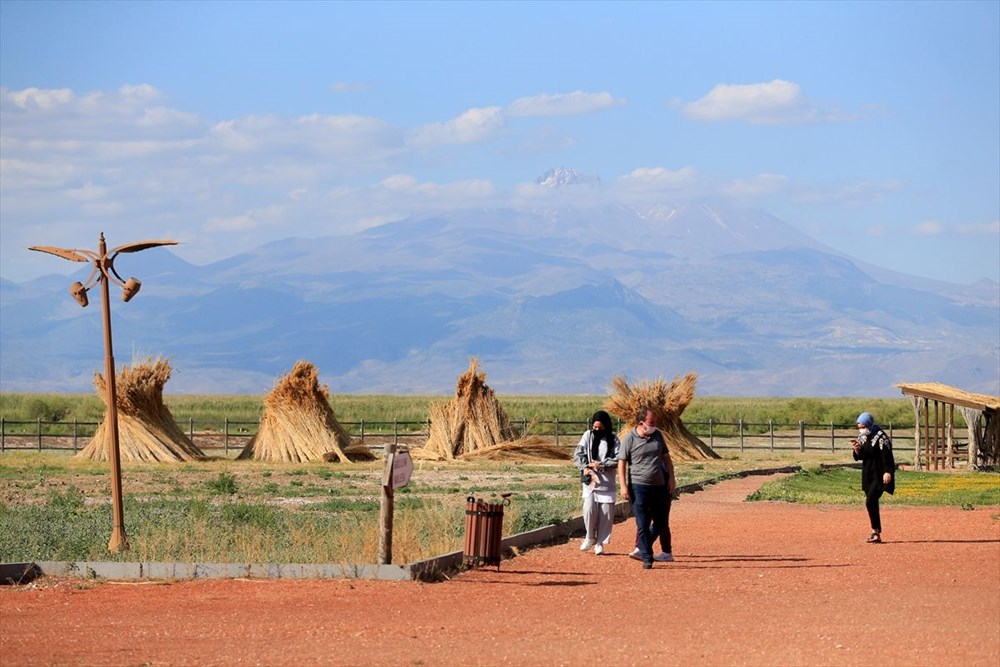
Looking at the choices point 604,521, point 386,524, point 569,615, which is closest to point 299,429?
point 604,521

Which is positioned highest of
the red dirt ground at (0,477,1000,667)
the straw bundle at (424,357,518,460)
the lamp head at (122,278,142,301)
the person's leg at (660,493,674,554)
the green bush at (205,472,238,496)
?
the lamp head at (122,278,142,301)

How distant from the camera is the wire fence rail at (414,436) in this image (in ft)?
163

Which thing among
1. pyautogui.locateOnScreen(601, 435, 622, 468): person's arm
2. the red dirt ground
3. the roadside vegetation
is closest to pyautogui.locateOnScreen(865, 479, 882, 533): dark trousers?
the red dirt ground

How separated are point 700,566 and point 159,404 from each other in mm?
23920

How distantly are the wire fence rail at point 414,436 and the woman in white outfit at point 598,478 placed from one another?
25.0 metres

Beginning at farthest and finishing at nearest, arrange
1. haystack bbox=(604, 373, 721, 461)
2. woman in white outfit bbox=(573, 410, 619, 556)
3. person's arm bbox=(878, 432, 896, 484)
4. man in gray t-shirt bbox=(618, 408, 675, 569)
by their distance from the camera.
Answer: haystack bbox=(604, 373, 721, 461) < person's arm bbox=(878, 432, 896, 484) < woman in white outfit bbox=(573, 410, 619, 556) < man in gray t-shirt bbox=(618, 408, 675, 569)

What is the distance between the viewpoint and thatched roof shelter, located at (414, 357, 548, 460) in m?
40.7

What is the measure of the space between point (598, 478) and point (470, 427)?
75.6ft

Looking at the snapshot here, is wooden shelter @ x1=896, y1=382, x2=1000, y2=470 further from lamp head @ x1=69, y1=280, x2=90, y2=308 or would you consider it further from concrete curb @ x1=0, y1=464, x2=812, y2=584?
concrete curb @ x1=0, y1=464, x2=812, y2=584

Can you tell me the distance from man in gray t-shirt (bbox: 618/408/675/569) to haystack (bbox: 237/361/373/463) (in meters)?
21.7

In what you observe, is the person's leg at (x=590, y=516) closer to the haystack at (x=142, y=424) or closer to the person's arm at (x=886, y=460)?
the person's arm at (x=886, y=460)

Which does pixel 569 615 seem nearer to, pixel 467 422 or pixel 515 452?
pixel 515 452

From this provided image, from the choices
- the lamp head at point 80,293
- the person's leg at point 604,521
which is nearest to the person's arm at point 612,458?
the person's leg at point 604,521

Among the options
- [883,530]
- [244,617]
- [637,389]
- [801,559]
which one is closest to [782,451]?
[637,389]
